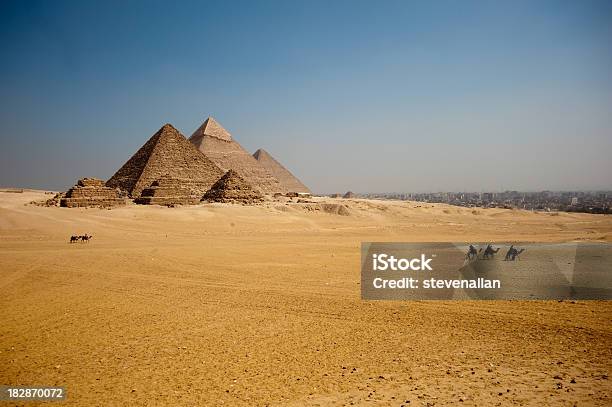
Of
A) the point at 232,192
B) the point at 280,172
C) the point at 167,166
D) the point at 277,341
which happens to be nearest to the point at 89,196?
the point at 232,192

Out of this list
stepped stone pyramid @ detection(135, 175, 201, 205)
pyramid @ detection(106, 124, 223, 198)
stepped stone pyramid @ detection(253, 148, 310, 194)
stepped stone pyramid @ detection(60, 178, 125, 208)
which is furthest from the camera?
stepped stone pyramid @ detection(253, 148, 310, 194)

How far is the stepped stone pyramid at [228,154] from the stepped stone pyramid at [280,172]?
7.25m

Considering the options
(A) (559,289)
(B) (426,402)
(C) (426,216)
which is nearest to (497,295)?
(A) (559,289)

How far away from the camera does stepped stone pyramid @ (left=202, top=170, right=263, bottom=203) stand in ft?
125

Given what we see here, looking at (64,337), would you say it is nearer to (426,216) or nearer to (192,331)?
(192,331)

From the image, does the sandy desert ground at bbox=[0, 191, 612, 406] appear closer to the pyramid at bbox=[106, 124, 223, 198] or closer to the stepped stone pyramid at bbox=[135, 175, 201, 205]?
the stepped stone pyramid at bbox=[135, 175, 201, 205]

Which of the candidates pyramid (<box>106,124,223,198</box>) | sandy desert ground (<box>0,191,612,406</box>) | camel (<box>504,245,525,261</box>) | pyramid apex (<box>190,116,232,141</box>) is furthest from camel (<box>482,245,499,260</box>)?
pyramid apex (<box>190,116,232,141</box>)

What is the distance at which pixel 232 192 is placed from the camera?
126 feet

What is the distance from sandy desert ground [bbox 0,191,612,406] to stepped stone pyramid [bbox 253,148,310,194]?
6382 cm

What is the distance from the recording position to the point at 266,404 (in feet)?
12.4

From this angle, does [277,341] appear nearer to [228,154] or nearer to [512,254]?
[512,254]

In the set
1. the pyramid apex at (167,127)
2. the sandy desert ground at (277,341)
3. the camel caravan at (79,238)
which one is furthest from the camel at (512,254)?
the pyramid apex at (167,127)

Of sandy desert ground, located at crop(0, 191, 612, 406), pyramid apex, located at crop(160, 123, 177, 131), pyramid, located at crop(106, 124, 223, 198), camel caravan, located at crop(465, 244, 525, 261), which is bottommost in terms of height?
sandy desert ground, located at crop(0, 191, 612, 406)

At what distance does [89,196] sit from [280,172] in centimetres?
4684
